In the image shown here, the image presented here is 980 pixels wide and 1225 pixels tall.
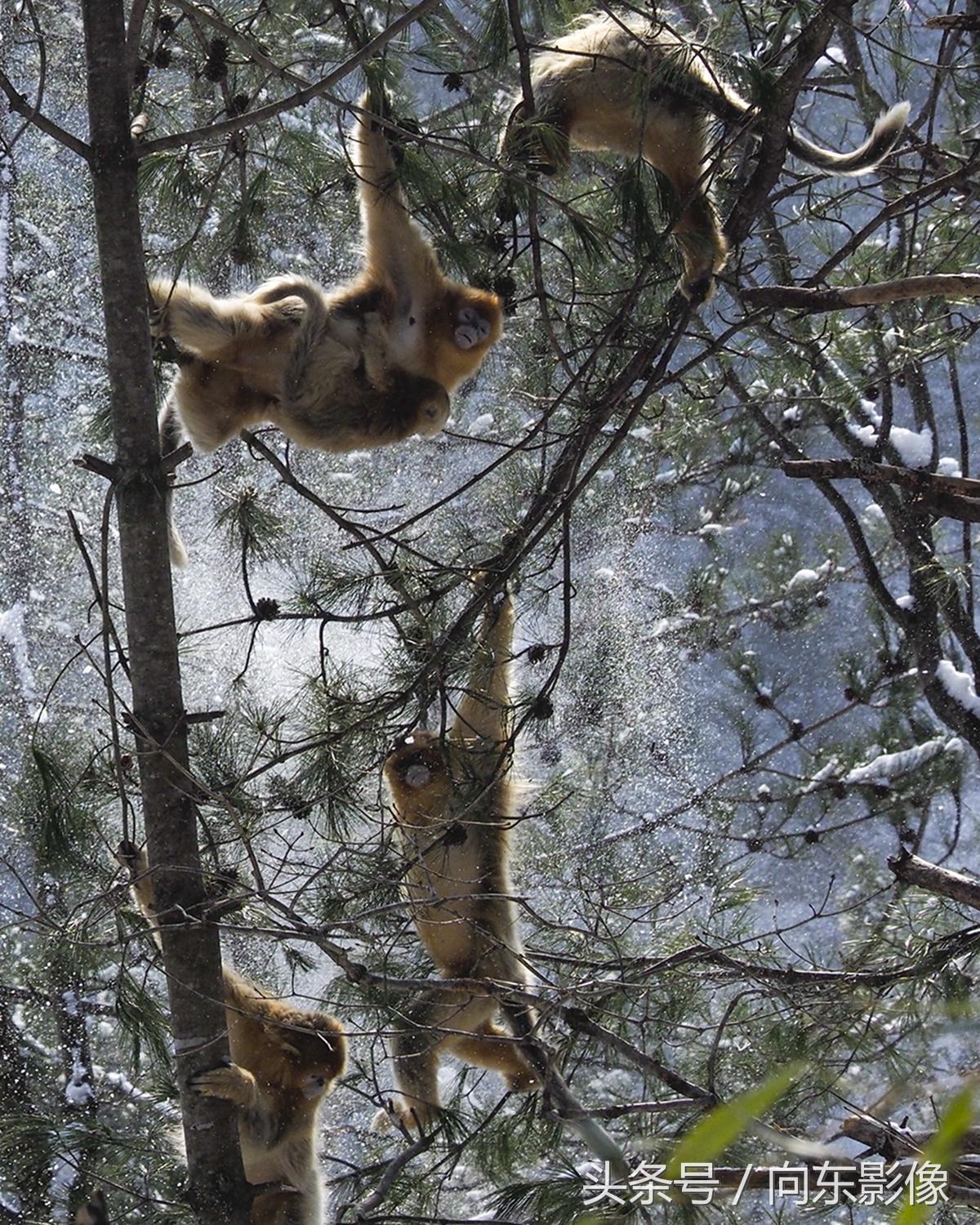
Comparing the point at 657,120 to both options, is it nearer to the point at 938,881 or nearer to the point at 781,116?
the point at 781,116

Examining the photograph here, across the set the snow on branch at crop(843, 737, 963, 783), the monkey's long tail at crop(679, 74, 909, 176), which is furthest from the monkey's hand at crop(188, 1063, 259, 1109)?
the snow on branch at crop(843, 737, 963, 783)

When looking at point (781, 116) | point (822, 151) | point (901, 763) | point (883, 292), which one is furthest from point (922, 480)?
point (901, 763)

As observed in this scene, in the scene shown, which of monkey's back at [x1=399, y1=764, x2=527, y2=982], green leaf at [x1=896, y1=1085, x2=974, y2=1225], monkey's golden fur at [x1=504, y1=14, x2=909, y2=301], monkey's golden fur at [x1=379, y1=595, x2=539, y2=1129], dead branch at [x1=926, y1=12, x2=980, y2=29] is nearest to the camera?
green leaf at [x1=896, y1=1085, x2=974, y2=1225]

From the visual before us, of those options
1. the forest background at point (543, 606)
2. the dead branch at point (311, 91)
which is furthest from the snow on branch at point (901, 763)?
the dead branch at point (311, 91)

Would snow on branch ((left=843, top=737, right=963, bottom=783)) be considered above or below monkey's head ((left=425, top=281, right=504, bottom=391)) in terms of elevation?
above

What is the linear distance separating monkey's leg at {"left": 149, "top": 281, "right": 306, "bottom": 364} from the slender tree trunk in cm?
27

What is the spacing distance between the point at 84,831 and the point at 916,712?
3.61 metres

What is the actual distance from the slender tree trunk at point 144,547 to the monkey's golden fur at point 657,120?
504 mm

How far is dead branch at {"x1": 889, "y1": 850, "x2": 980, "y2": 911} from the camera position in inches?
62.1

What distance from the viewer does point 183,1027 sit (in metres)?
1.52

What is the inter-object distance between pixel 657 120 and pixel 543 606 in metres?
0.78

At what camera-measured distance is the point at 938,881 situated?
162 cm

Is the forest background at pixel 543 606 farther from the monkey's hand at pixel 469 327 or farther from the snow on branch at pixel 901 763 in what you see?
the monkey's hand at pixel 469 327

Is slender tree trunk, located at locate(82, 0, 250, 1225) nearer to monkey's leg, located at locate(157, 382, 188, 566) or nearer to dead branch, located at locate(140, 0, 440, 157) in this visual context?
dead branch, located at locate(140, 0, 440, 157)
